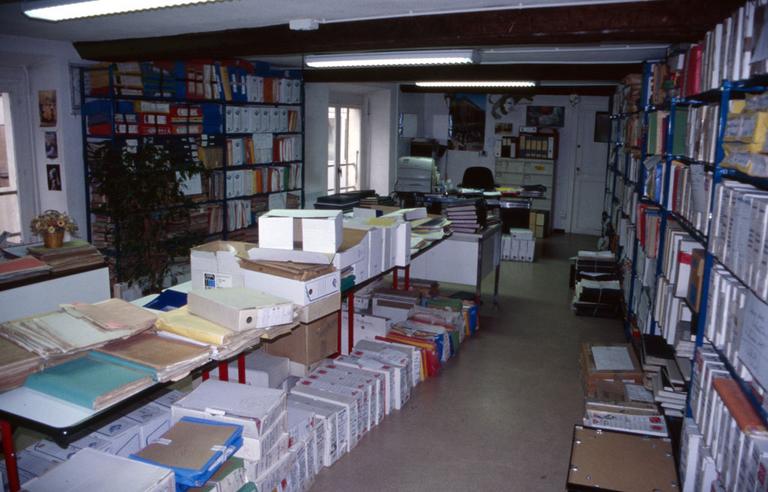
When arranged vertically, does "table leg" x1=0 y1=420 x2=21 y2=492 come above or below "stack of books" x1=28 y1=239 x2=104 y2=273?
below

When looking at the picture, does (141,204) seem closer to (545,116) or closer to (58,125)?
(58,125)

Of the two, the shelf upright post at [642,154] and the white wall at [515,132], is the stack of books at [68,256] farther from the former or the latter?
the white wall at [515,132]

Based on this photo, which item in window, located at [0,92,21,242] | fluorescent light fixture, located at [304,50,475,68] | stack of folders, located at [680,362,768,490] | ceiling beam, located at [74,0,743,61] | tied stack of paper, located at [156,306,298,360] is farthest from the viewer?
window, located at [0,92,21,242]

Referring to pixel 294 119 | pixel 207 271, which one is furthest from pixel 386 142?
pixel 207 271

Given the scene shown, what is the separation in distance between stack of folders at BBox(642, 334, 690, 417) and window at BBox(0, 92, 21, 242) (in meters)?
5.72

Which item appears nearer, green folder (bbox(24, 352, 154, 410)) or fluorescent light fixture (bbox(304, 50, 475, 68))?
green folder (bbox(24, 352, 154, 410))

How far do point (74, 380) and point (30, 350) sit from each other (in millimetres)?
321

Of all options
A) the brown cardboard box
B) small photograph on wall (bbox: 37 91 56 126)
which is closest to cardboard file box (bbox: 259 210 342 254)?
the brown cardboard box

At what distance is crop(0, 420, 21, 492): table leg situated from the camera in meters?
2.37

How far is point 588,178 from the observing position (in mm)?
11531

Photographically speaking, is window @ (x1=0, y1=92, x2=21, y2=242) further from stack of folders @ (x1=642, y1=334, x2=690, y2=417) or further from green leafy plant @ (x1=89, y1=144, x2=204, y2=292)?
stack of folders @ (x1=642, y1=334, x2=690, y2=417)

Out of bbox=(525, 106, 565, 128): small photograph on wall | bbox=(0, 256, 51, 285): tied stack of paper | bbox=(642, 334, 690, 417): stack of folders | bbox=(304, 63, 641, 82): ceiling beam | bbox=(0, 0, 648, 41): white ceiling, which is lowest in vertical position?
bbox=(642, 334, 690, 417): stack of folders

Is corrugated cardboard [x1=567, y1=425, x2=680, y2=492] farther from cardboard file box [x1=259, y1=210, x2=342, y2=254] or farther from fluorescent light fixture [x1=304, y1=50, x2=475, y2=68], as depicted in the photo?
fluorescent light fixture [x1=304, y1=50, x2=475, y2=68]

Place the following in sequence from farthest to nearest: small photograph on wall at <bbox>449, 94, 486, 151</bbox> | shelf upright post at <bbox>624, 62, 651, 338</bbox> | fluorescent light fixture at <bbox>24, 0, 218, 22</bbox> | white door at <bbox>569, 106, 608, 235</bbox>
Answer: small photograph on wall at <bbox>449, 94, 486, 151</bbox>
white door at <bbox>569, 106, 608, 235</bbox>
shelf upright post at <bbox>624, 62, 651, 338</bbox>
fluorescent light fixture at <bbox>24, 0, 218, 22</bbox>
